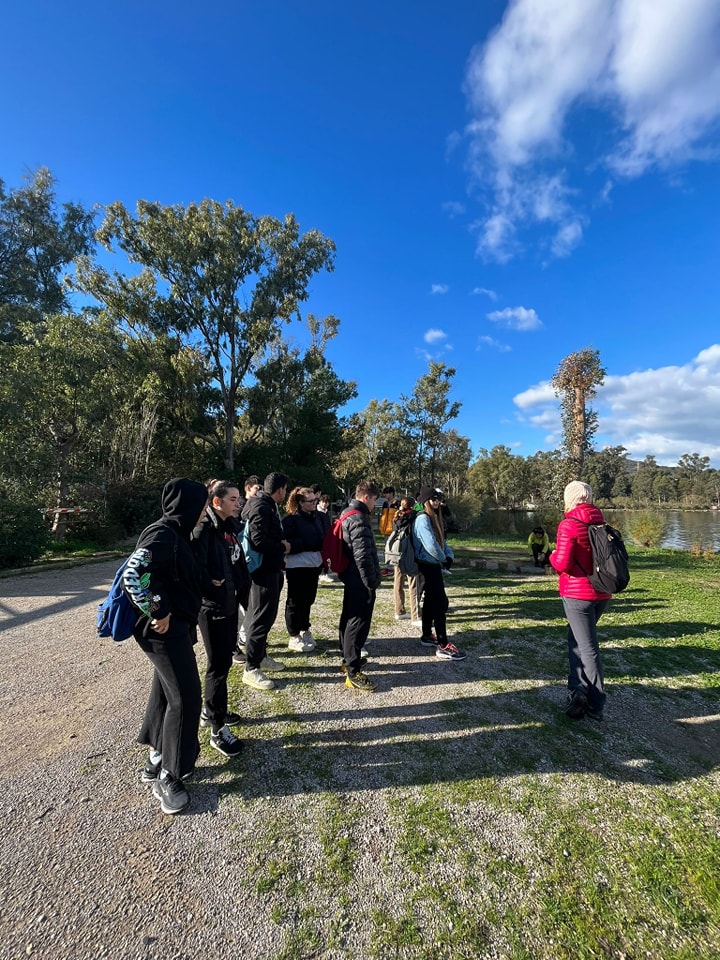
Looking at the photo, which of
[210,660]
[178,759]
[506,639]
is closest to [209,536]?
[210,660]

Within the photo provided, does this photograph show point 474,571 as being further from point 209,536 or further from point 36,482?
point 36,482

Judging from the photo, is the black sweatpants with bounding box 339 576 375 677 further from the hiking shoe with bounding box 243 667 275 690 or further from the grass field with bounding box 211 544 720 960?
the hiking shoe with bounding box 243 667 275 690

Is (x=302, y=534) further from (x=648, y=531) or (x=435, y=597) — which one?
(x=648, y=531)

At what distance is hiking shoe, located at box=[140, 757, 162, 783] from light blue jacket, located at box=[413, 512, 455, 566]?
3.11m

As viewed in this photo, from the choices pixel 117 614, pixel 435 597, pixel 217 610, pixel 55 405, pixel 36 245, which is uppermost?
pixel 36 245

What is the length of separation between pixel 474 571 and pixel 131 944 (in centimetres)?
988

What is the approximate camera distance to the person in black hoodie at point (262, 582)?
3.95 meters

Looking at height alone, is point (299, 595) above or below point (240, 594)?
below

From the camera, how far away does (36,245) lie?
21.2 metres

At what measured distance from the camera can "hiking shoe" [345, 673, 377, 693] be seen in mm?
4031

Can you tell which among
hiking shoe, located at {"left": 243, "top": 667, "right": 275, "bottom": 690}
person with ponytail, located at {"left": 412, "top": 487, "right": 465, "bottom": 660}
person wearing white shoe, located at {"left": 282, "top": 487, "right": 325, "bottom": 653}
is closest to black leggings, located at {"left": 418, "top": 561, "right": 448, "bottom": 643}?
person with ponytail, located at {"left": 412, "top": 487, "right": 465, "bottom": 660}

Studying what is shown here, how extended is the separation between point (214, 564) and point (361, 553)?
1430mm

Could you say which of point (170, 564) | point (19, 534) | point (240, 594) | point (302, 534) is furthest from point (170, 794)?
point (19, 534)

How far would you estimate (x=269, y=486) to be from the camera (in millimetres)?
4438
